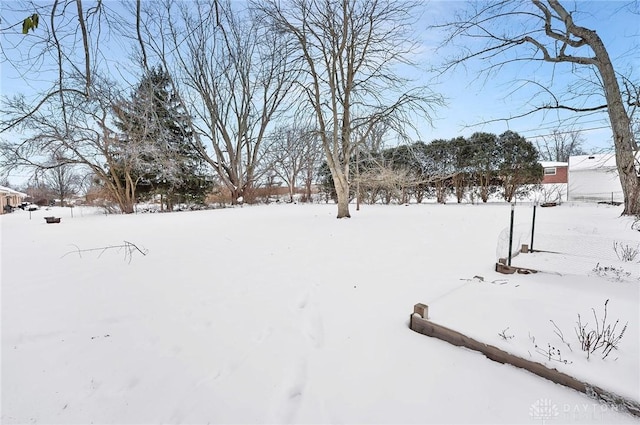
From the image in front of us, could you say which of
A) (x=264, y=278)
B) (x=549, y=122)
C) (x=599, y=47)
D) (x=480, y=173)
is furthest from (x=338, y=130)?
(x=480, y=173)

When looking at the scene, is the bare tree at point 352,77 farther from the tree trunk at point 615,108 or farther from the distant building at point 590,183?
the distant building at point 590,183

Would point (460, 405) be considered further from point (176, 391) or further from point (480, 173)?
point (480, 173)

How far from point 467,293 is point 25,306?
14.1ft

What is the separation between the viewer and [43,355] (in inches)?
75.3

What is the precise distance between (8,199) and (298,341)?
41986mm

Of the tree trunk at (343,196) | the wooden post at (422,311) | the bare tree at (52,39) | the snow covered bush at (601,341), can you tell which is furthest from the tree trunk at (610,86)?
the bare tree at (52,39)

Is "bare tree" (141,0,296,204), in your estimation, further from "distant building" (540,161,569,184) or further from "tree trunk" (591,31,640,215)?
"distant building" (540,161,569,184)

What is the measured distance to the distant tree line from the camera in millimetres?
14438

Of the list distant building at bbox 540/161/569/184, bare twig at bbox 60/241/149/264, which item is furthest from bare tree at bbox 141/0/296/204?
distant building at bbox 540/161/569/184

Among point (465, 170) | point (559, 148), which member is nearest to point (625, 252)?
point (465, 170)

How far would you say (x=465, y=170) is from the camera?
15617 millimetres

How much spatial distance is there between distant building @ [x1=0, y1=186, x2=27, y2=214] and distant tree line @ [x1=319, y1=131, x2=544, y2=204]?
29.6 metres

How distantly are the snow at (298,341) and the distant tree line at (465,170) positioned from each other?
10382mm

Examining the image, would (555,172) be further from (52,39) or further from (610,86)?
(52,39)
